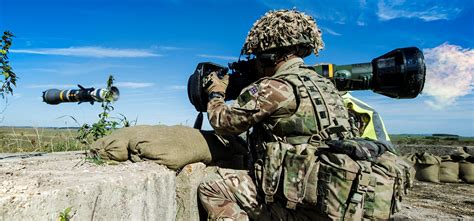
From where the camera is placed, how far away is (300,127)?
2.62m

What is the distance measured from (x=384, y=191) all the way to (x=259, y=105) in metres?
0.97

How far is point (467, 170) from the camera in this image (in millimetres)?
8750

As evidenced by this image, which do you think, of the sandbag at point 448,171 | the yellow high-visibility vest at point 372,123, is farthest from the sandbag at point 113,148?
the sandbag at point 448,171

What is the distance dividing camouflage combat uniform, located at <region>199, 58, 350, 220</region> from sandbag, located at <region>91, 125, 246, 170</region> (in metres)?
0.25

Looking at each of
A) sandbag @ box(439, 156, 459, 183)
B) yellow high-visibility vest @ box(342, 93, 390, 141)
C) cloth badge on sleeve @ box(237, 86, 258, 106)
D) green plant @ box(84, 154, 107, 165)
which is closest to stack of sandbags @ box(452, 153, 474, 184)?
sandbag @ box(439, 156, 459, 183)

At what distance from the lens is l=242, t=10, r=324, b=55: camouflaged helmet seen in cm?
292

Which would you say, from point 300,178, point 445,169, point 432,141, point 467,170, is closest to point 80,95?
point 300,178

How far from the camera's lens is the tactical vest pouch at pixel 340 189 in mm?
2205

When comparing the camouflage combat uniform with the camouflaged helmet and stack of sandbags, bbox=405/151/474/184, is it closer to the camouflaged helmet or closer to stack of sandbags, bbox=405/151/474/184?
the camouflaged helmet

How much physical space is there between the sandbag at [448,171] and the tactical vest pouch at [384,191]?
7.59m

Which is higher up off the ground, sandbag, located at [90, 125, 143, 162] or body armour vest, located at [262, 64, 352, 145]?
body armour vest, located at [262, 64, 352, 145]

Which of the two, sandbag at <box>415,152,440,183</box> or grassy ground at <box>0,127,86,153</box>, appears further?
sandbag at <box>415,152,440,183</box>

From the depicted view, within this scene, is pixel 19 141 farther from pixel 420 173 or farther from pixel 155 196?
pixel 420 173

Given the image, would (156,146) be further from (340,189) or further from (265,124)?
(340,189)
